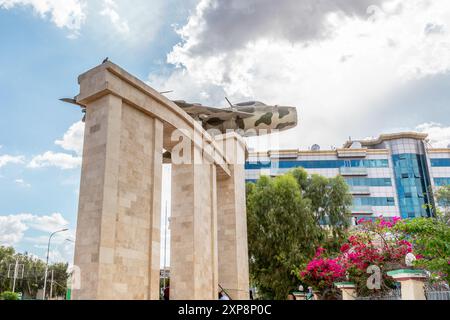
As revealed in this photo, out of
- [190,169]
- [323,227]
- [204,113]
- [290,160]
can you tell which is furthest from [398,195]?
[190,169]

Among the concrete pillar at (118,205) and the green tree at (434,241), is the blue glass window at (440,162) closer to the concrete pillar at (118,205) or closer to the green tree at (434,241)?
the green tree at (434,241)

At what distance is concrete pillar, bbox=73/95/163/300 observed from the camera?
9.41 metres

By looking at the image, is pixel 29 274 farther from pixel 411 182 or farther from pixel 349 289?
pixel 411 182

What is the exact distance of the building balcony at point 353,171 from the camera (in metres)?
48.5

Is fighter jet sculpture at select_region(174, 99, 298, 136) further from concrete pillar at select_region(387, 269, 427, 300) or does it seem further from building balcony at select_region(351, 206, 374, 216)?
building balcony at select_region(351, 206, 374, 216)

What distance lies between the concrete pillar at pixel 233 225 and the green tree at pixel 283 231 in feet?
11.5

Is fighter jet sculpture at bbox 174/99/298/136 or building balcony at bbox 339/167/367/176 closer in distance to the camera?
fighter jet sculpture at bbox 174/99/298/136

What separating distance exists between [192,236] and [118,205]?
3.51 m

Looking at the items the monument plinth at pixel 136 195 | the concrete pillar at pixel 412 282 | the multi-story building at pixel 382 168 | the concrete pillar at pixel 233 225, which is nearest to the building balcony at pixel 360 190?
the multi-story building at pixel 382 168

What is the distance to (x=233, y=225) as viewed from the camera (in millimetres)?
17391

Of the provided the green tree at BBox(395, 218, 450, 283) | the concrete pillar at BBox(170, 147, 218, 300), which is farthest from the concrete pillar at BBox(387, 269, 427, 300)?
the concrete pillar at BBox(170, 147, 218, 300)

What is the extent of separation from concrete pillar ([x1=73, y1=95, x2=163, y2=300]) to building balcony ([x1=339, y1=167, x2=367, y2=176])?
39669 mm

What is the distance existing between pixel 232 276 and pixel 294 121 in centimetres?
892
